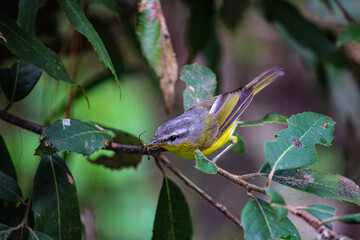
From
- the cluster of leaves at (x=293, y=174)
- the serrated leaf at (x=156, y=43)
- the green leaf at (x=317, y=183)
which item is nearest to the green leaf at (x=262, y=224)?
the cluster of leaves at (x=293, y=174)

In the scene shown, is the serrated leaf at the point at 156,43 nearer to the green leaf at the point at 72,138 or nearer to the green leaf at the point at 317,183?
the green leaf at the point at 72,138

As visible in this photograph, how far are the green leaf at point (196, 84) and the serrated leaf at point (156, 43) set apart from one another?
16 centimetres

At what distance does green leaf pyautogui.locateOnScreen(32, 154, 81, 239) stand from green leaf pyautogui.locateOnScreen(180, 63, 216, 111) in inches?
31.4

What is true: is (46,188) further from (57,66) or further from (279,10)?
(279,10)

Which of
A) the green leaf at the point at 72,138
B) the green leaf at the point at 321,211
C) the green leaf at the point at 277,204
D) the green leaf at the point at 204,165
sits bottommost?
the green leaf at the point at 321,211

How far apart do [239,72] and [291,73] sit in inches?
29.8

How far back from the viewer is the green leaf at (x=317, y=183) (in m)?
1.68

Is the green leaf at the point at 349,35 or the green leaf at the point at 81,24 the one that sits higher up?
the green leaf at the point at 81,24

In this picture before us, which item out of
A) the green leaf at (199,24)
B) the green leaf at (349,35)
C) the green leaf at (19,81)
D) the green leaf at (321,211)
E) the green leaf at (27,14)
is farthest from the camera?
the green leaf at (199,24)

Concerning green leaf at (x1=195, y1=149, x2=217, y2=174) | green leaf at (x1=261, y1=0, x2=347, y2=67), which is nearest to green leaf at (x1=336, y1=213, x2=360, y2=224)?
green leaf at (x1=195, y1=149, x2=217, y2=174)

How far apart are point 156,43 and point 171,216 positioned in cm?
94

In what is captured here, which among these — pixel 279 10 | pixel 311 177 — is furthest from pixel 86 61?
pixel 311 177

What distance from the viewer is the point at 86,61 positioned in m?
4.49

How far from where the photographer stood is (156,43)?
2211 mm
